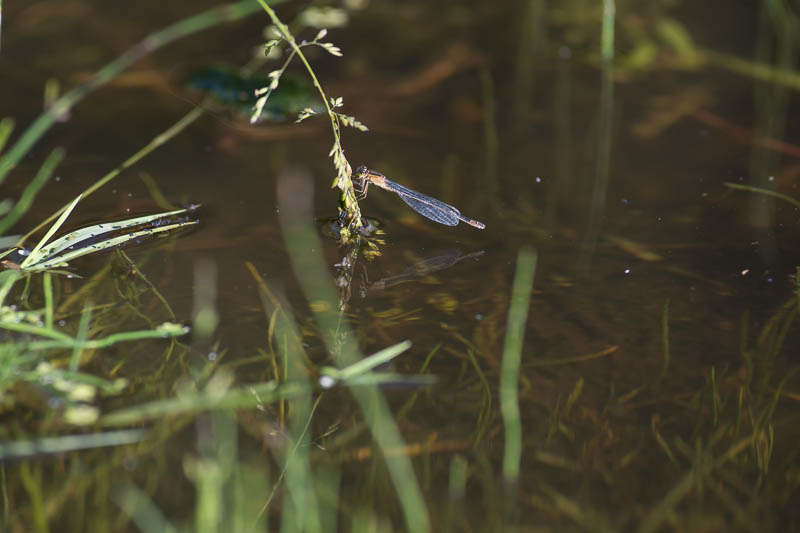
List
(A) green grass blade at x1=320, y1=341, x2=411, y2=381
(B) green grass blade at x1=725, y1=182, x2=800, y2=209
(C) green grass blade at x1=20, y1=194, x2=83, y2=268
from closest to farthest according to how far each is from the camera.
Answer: (A) green grass blade at x1=320, y1=341, x2=411, y2=381 < (C) green grass blade at x1=20, y1=194, x2=83, y2=268 < (B) green grass blade at x1=725, y1=182, x2=800, y2=209

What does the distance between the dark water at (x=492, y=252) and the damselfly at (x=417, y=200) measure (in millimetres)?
30

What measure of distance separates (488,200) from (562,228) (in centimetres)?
19

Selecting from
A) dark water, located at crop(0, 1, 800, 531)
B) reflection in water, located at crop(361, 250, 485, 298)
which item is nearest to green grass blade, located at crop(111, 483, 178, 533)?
dark water, located at crop(0, 1, 800, 531)

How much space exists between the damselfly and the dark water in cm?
3

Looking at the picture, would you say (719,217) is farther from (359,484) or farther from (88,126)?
(88,126)

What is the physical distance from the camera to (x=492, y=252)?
1.65 m

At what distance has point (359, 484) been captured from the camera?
1.12 m

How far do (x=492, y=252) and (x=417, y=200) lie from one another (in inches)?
9.2

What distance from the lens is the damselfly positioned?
5.64 feet

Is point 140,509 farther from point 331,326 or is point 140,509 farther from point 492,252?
point 492,252

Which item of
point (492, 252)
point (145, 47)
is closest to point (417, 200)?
point (492, 252)

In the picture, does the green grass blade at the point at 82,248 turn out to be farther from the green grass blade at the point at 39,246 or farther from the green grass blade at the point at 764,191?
the green grass blade at the point at 764,191

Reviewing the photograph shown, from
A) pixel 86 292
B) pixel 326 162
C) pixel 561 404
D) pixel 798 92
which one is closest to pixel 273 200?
pixel 326 162

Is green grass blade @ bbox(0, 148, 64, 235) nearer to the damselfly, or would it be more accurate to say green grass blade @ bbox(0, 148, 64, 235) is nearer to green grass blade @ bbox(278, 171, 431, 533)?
green grass blade @ bbox(278, 171, 431, 533)
